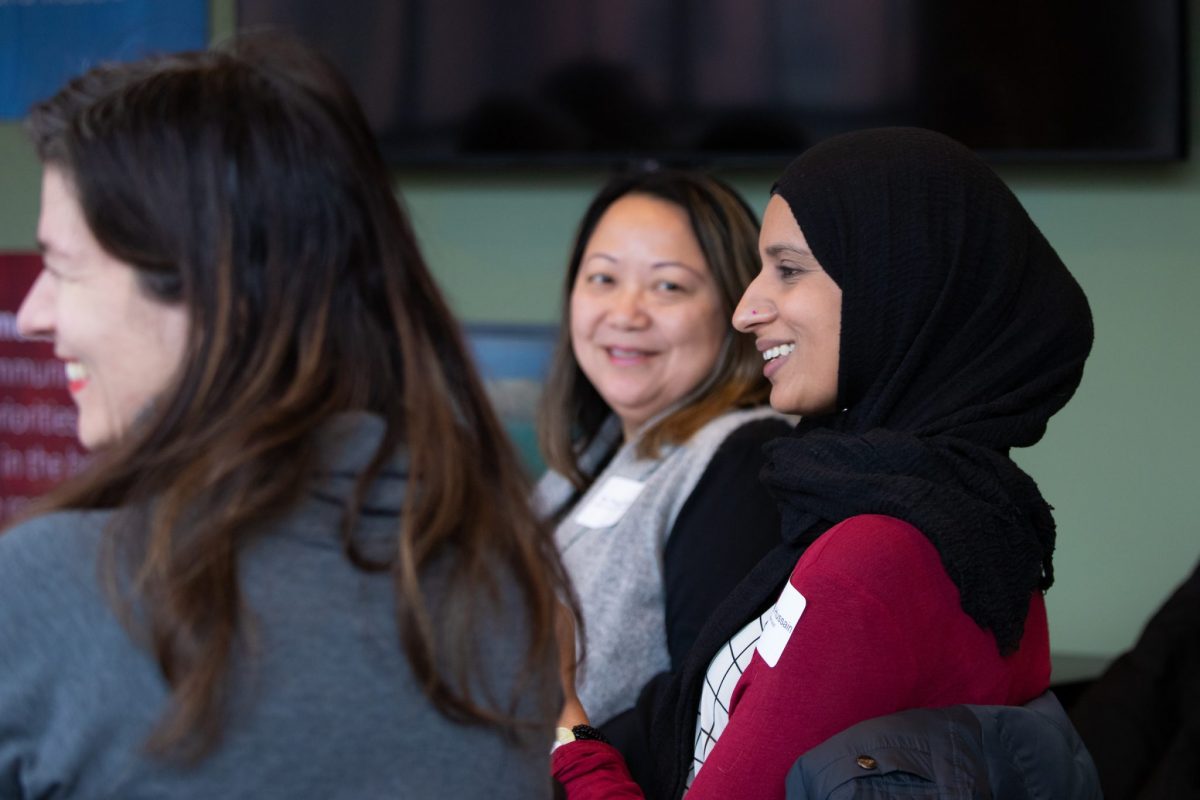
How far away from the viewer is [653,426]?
223 centimetres

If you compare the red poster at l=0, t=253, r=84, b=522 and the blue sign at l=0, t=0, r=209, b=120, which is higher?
the blue sign at l=0, t=0, r=209, b=120

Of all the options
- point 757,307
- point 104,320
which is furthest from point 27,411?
point 104,320

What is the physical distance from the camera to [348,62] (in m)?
3.68


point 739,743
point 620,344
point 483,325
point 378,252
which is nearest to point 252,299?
point 378,252

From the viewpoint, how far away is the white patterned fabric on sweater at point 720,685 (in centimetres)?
149

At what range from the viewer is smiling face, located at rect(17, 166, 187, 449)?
925mm

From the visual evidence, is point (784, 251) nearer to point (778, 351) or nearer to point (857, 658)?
point (778, 351)

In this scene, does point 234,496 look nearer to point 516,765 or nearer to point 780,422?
point 516,765

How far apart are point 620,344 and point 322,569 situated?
4.84 ft

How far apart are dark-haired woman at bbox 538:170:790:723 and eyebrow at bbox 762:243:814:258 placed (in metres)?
0.49

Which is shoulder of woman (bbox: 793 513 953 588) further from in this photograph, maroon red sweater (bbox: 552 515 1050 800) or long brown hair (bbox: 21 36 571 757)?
long brown hair (bbox: 21 36 571 757)

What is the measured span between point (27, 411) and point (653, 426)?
2557 millimetres

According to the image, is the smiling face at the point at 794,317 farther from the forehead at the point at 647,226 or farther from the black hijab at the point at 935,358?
the forehead at the point at 647,226

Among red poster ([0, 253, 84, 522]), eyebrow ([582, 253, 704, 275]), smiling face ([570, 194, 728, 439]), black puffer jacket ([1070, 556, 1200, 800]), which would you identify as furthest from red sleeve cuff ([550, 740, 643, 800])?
red poster ([0, 253, 84, 522])
